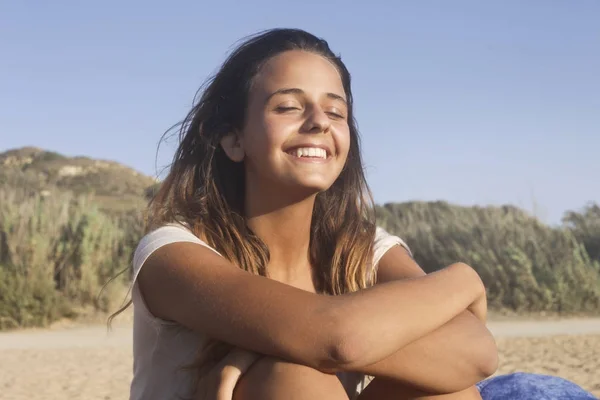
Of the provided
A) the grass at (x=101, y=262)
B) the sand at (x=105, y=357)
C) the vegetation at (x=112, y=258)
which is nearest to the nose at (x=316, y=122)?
the sand at (x=105, y=357)

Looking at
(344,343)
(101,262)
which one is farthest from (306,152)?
(101,262)

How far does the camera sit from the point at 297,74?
244cm

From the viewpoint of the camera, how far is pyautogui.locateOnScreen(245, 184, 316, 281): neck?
2.50 metres

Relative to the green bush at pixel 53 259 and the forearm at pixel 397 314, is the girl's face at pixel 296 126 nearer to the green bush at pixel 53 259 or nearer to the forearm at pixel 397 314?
the forearm at pixel 397 314

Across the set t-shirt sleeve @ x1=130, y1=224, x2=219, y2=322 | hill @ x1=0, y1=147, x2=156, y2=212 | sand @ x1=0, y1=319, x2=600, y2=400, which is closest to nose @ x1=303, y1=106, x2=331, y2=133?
t-shirt sleeve @ x1=130, y1=224, x2=219, y2=322

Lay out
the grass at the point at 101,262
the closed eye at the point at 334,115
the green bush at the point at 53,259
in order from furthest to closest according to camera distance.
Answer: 1. the grass at the point at 101,262
2. the green bush at the point at 53,259
3. the closed eye at the point at 334,115

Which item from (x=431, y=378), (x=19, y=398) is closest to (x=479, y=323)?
(x=431, y=378)

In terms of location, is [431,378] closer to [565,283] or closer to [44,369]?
[44,369]

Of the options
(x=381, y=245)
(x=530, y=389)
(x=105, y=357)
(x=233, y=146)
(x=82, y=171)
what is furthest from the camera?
(x=82, y=171)

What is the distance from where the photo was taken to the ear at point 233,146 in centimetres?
254

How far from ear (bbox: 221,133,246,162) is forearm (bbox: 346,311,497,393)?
2.76ft

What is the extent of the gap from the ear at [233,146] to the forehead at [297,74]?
0.18 metres

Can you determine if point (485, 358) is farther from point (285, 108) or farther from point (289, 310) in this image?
point (285, 108)

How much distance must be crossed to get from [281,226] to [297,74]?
0.47 m
